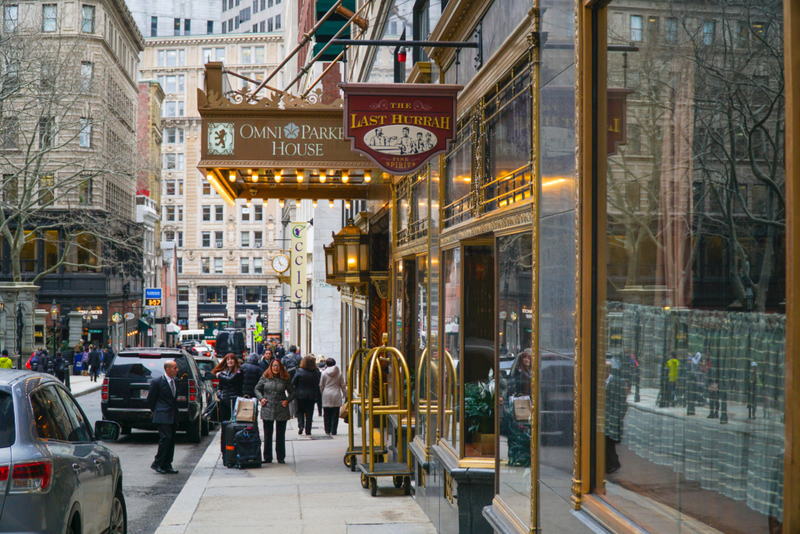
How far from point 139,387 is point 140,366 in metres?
0.42

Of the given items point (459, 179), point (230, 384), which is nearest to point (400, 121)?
point (459, 179)

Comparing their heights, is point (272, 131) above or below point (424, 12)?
below

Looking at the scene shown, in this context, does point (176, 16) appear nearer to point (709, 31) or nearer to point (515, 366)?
point (515, 366)

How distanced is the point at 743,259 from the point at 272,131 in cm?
776

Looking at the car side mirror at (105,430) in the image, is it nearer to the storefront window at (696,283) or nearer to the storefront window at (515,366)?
the storefront window at (515,366)

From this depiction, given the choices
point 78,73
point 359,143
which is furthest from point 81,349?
point 359,143

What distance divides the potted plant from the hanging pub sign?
7.14 feet

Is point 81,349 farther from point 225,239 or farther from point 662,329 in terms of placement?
point 225,239

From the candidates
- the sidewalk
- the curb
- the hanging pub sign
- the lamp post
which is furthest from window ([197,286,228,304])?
the hanging pub sign

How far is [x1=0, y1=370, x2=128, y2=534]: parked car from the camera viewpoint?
5.08m

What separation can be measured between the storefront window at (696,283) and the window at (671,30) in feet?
0.05

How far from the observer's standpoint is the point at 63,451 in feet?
19.0

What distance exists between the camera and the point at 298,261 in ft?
132

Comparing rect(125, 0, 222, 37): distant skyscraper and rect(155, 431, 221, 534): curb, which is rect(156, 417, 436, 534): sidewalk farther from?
rect(125, 0, 222, 37): distant skyscraper
